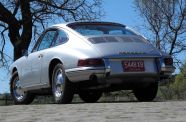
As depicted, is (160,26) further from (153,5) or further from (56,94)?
(56,94)

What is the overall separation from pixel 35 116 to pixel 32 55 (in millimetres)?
4823

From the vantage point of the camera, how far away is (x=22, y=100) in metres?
Result: 11.9

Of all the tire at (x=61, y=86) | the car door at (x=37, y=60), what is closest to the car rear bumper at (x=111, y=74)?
the tire at (x=61, y=86)

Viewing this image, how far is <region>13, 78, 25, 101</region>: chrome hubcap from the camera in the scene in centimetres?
1193

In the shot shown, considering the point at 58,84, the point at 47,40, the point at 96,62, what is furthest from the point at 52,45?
the point at 96,62

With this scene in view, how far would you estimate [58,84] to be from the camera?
988cm

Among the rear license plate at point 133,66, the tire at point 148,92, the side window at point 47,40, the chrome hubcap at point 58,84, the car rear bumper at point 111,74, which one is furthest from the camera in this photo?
the side window at point 47,40

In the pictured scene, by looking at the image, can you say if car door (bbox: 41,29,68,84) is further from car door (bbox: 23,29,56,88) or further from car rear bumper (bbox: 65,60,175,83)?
car rear bumper (bbox: 65,60,175,83)

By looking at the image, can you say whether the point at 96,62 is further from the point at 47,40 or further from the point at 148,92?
the point at 47,40

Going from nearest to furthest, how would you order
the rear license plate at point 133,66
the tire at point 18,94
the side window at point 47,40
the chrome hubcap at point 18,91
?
the rear license plate at point 133,66 → the side window at point 47,40 → the tire at point 18,94 → the chrome hubcap at point 18,91

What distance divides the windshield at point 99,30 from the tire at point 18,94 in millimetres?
2228

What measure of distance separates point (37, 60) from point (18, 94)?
5.31 feet

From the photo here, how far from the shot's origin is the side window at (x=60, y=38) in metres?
10.1

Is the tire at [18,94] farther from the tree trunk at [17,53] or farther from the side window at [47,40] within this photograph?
the tree trunk at [17,53]
